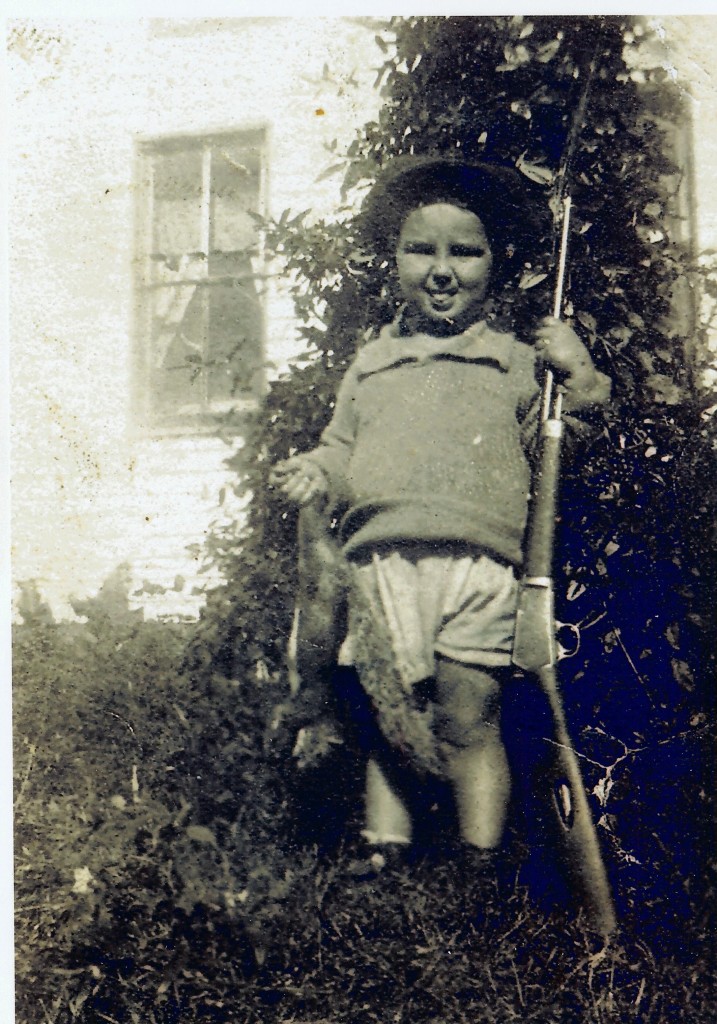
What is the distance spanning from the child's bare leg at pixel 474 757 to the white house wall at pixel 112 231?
0.93m

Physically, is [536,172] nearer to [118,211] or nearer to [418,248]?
[418,248]

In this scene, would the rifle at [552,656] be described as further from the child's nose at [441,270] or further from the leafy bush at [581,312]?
the child's nose at [441,270]

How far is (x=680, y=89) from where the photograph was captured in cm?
364

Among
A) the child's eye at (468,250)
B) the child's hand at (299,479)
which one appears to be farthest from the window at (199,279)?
the child's eye at (468,250)

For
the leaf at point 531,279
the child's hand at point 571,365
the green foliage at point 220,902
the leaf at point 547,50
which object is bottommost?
the green foliage at point 220,902

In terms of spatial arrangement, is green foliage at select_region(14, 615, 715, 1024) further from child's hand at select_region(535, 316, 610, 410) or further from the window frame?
child's hand at select_region(535, 316, 610, 410)

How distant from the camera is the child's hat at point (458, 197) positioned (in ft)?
11.8

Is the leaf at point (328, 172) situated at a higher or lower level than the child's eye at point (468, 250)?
higher

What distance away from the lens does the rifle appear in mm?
3432

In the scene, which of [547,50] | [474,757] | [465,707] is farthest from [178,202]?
[474,757]

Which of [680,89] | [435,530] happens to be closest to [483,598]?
[435,530]

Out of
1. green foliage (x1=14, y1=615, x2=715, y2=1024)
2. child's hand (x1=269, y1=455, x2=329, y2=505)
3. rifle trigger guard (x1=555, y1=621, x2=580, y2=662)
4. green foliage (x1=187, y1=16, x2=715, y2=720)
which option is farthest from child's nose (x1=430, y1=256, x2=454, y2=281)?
green foliage (x1=14, y1=615, x2=715, y2=1024)

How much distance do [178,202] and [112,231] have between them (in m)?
0.25

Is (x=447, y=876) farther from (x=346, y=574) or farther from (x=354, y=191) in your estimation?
(x=354, y=191)
